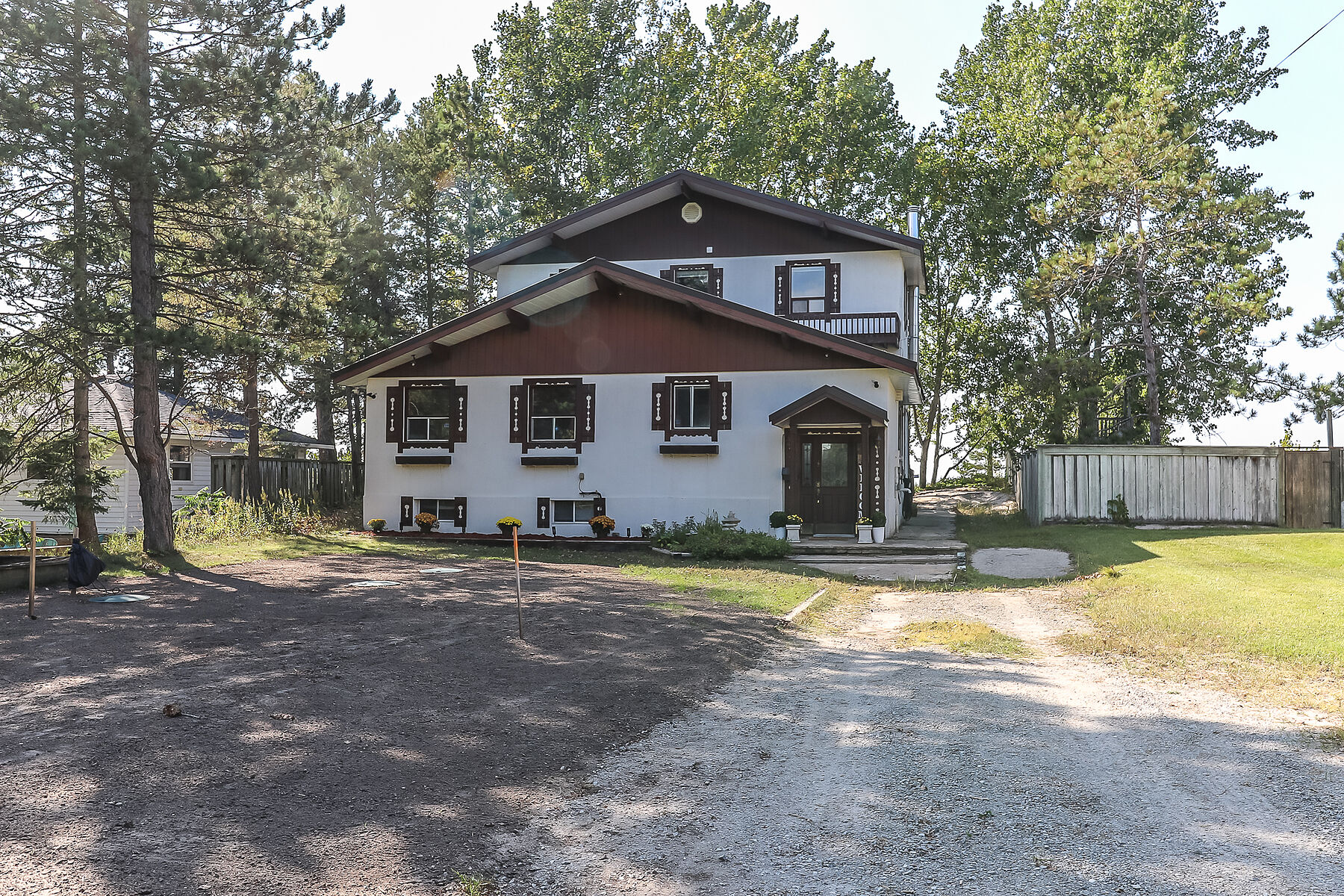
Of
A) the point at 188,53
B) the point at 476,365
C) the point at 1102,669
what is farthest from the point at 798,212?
the point at 1102,669

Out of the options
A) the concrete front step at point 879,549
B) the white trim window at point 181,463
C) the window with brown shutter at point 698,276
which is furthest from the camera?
the white trim window at point 181,463

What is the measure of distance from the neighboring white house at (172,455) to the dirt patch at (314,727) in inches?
692

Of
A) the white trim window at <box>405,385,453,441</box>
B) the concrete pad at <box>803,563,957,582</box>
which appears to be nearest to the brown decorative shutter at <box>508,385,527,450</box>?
the white trim window at <box>405,385,453,441</box>

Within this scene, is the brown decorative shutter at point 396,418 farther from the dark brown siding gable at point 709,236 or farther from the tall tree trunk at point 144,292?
the dark brown siding gable at point 709,236

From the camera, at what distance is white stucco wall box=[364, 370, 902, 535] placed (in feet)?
67.4

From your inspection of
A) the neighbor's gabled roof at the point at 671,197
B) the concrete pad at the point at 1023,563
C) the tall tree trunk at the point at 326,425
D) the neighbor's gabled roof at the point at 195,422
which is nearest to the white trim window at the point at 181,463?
the neighbor's gabled roof at the point at 195,422

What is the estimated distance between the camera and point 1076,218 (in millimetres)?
30469

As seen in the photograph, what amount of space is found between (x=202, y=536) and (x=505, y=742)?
17.2 metres

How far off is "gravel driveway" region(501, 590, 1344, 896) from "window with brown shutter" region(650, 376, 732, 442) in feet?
43.5

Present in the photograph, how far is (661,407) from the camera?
2116 cm

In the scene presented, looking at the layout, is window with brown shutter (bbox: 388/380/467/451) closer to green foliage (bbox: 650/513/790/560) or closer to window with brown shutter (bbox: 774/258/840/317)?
green foliage (bbox: 650/513/790/560)

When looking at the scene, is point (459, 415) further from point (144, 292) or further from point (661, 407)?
point (144, 292)

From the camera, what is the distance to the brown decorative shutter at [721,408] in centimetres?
2080

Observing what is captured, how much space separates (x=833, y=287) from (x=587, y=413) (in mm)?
7646
